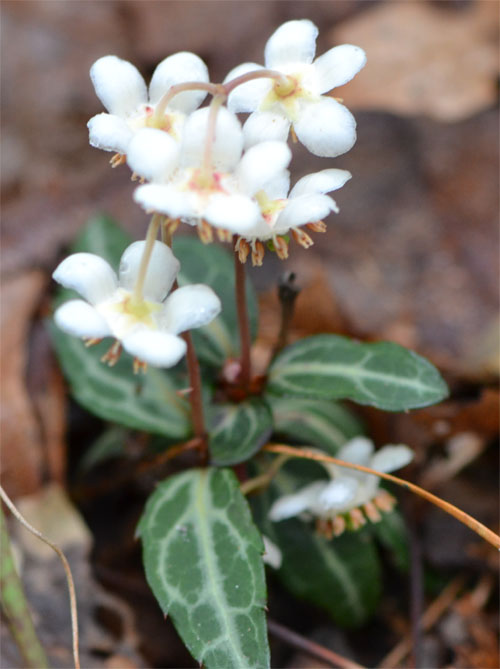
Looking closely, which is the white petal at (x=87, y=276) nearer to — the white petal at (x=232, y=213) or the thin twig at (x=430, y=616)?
the white petal at (x=232, y=213)

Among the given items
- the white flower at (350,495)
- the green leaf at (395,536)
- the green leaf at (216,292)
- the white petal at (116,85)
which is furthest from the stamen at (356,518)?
the white petal at (116,85)

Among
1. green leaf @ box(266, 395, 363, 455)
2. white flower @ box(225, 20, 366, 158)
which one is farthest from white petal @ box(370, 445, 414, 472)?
white flower @ box(225, 20, 366, 158)

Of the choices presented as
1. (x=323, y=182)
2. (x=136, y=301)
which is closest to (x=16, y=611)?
(x=136, y=301)

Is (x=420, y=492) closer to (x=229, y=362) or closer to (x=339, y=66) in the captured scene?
(x=229, y=362)

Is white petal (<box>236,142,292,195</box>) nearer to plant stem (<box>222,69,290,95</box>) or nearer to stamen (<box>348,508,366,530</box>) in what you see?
plant stem (<box>222,69,290,95</box>)

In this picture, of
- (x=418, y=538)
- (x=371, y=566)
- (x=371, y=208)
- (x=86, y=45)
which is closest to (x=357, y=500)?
(x=371, y=566)

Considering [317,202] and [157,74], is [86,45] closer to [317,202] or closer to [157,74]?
[157,74]
